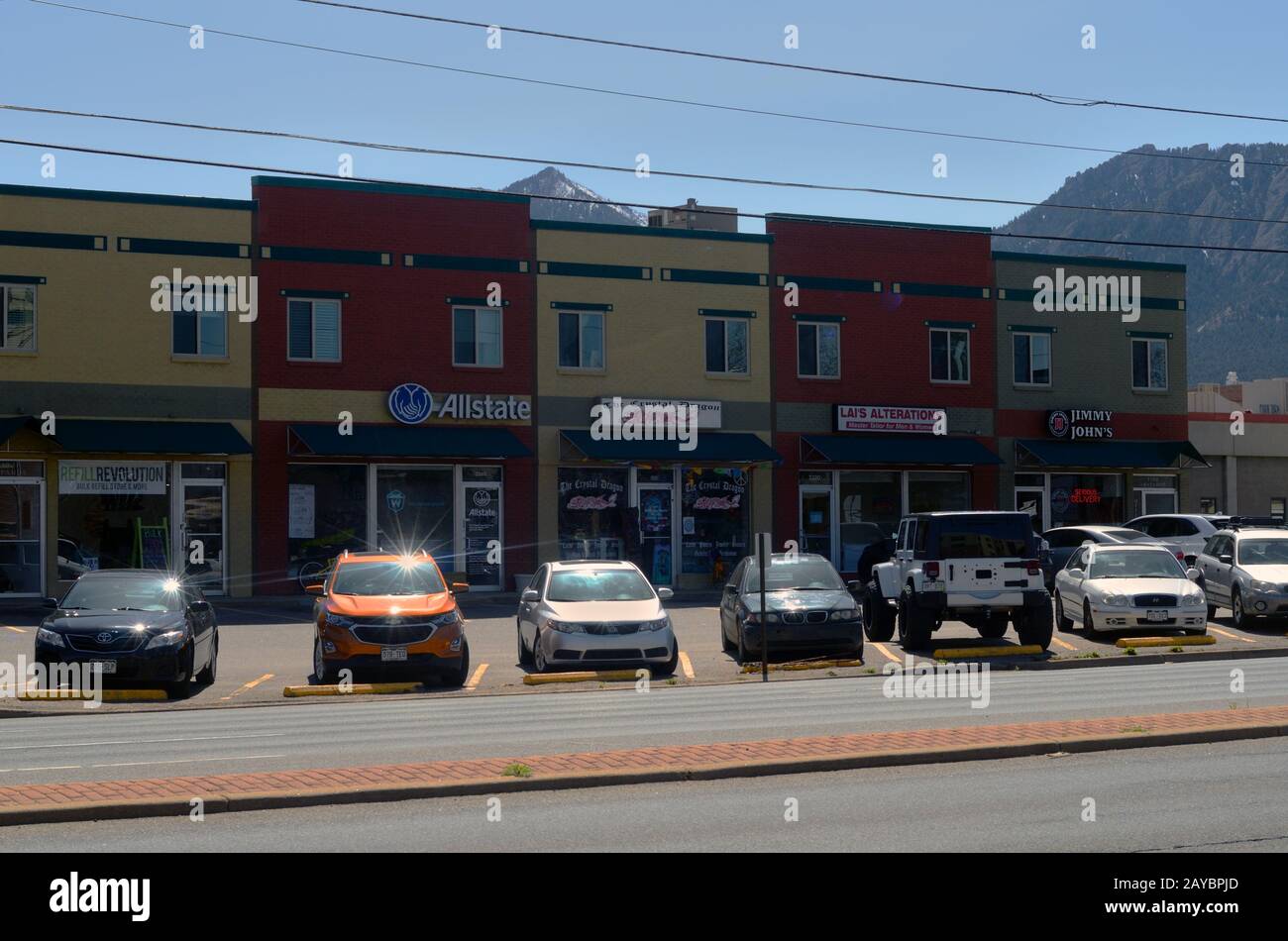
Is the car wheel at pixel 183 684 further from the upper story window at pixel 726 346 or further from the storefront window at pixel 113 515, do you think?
the upper story window at pixel 726 346

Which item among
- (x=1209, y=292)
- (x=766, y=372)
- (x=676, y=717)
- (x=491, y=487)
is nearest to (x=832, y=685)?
(x=676, y=717)

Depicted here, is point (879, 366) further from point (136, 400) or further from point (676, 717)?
point (676, 717)

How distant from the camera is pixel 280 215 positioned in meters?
33.5

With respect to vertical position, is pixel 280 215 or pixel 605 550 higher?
pixel 280 215

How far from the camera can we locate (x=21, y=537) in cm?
3092

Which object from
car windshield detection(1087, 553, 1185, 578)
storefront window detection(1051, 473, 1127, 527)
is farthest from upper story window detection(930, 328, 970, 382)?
car windshield detection(1087, 553, 1185, 578)

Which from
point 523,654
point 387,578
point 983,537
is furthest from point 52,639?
point 983,537

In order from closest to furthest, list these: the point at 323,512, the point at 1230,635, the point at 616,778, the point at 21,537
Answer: the point at 616,778 < the point at 1230,635 < the point at 21,537 < the point at 323,512

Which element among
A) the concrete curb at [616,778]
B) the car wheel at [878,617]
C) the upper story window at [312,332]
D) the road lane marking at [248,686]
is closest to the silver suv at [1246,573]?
the car wheel at [878,617]

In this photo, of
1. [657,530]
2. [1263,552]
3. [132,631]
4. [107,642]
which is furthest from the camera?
[657,530]

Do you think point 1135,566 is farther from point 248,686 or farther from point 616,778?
point 616,778

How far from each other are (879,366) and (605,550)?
9.40m

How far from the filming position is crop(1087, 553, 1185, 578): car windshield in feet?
77.7

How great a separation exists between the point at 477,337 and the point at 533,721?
71.7 feet
